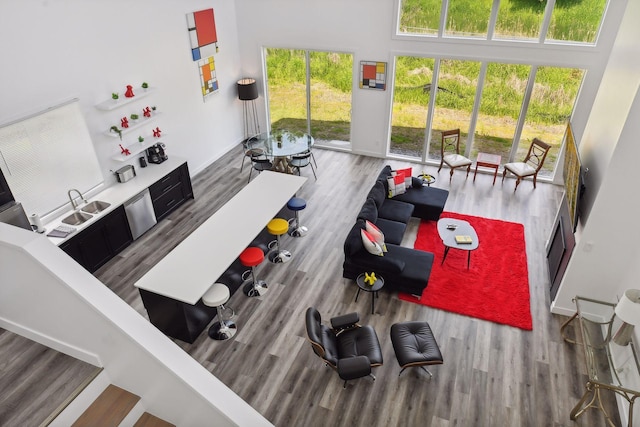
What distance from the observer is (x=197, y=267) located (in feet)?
18.4

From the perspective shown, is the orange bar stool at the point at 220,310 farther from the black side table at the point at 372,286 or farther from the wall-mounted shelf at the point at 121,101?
the wall-mounted shelf at the point at 121,101

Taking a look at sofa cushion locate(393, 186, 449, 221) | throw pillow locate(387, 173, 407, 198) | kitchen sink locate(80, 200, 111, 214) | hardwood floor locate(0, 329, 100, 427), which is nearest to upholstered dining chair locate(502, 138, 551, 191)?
sofa cushion locate(393, 186, 449, 221)

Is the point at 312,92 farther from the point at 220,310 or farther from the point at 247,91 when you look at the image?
the point at 220,310

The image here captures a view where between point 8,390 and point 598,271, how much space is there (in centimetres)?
671

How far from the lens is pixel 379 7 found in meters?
9.21

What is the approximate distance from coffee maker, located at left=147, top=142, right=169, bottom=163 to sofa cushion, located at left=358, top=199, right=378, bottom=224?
13.7 feet

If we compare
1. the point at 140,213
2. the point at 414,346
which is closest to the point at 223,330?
the point at 414,346

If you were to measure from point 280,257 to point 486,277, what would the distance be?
11.2 feet

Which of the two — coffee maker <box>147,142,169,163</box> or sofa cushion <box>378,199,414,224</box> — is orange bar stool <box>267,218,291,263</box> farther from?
coffee maker <box>147,142,169,163</box>

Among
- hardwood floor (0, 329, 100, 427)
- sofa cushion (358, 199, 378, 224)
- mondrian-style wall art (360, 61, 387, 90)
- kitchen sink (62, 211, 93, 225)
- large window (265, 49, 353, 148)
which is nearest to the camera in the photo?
hardwood floor (0, 329, 100, 427)

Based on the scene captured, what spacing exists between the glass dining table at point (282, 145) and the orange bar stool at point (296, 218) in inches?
47.9

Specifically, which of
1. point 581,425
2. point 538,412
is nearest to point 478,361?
point 538,412

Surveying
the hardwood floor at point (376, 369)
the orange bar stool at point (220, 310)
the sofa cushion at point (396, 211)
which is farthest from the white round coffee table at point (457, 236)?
the orange bar stool at point (220, 310)

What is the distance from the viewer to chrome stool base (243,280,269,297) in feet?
22.0
